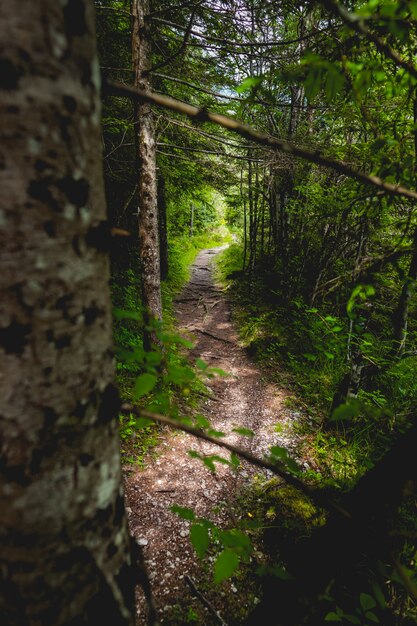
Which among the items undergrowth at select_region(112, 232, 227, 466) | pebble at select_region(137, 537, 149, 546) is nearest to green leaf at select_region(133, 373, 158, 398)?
undergrowth at select_region(112, 232, 227, 466)

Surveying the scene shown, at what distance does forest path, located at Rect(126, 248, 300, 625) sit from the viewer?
9.73 feet

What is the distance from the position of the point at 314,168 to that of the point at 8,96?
838cm

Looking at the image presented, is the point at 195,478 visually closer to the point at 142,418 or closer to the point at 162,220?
the point at 142,418

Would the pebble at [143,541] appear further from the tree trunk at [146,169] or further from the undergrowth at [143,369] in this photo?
the tree trunk at [146,169]

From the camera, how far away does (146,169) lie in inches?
189

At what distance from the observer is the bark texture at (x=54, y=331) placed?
1.61ft

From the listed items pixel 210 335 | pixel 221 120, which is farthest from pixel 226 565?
pixel 210 335

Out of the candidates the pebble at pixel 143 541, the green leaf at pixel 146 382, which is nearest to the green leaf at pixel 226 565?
the green leaf at pixel 146 382

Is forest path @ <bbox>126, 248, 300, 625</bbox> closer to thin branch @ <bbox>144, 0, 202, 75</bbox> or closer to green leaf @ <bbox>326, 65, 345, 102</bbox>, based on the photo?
green leaf @ <bbox>326, 65, 345, 102</bbox>

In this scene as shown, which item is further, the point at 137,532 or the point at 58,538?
the point at 137,532

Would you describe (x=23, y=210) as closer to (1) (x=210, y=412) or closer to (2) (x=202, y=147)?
(1) (x=210, y=412)

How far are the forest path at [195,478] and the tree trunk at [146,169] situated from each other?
173 cm

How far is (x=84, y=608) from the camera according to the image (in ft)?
2.15

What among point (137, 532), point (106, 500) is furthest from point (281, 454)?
point (137, 532)
